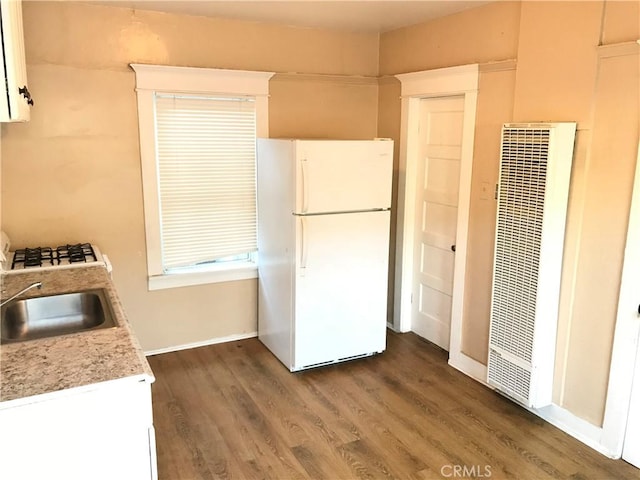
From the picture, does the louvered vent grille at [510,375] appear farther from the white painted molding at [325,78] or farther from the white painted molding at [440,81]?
the white painted molding at [325,78]

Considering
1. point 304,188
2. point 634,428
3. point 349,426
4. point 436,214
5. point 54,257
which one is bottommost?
point 349,426

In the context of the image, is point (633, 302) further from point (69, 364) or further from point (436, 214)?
point (69, 364)

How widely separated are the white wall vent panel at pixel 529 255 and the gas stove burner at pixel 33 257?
9.08 ft

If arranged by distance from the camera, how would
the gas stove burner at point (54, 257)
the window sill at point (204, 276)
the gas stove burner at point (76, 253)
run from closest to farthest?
1. the gas stove burner at point (54, 257)
2. the gas stove burner at point (76, 253)
3. the window sill at point (204, 276)

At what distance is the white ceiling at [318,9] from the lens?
131 inches

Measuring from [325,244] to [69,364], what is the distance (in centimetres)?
211

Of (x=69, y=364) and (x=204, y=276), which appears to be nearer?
(x=69, y=364)

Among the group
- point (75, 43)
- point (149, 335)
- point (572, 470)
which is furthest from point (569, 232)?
point (75, 43)

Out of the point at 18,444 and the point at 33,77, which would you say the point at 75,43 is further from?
the point at 18,444

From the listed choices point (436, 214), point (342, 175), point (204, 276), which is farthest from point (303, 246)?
point (436, 214)

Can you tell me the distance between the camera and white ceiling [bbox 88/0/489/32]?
333cm

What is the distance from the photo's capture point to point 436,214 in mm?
4086

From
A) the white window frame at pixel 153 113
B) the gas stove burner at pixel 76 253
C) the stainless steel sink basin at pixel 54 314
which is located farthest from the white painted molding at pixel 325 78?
the stainless steel sink basin at pixel 54 314

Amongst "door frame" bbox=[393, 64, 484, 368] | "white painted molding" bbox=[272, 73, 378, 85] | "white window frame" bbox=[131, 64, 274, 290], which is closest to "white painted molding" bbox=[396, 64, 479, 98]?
"door frame" bbox=[393, 64, 484, 368]
